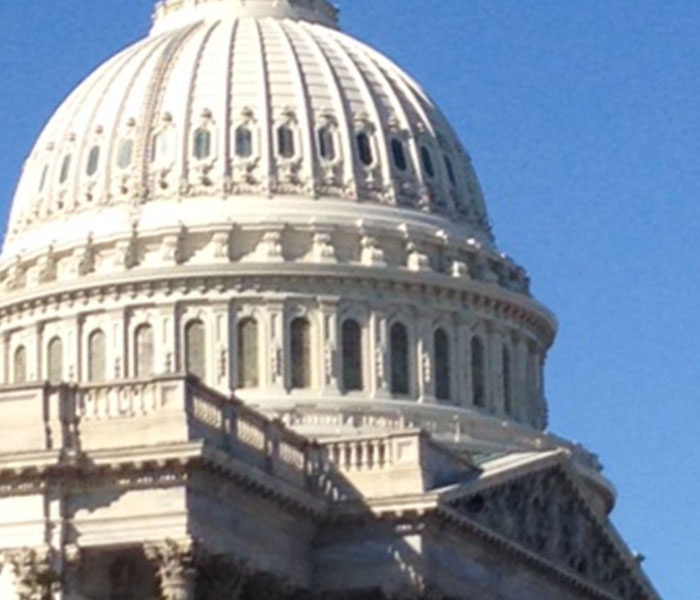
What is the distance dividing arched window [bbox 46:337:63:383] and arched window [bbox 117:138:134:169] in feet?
24.8

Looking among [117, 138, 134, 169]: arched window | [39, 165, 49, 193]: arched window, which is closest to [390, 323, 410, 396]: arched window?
[117, 138, 134, 169]: arched window

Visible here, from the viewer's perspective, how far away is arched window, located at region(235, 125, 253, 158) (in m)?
134

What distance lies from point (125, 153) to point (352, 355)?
12.6 metres

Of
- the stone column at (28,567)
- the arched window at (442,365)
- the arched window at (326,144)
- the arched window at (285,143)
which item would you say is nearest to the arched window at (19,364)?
the arched window at (285,143)

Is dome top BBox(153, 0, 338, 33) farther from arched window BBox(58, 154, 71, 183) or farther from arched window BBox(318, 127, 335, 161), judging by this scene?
arched window BBox(318, 127, 335, 161)

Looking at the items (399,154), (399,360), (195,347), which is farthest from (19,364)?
(399,154)

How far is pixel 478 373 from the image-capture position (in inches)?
5340

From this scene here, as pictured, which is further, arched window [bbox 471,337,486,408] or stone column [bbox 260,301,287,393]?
arched window [bbox 471,337,486,408]

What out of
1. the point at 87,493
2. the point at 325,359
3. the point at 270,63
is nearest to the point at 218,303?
the point at 325,359

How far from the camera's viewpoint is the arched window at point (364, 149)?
136125mm

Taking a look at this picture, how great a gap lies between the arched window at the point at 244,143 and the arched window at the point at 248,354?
7.90 meters

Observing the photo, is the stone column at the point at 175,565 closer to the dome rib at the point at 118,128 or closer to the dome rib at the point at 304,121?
the dome rib at the point at 304,121

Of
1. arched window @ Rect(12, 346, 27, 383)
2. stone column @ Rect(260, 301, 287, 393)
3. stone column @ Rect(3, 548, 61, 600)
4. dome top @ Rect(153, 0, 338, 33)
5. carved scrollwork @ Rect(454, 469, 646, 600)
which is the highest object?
dome top @ Rect(153, 0, 338, 33)

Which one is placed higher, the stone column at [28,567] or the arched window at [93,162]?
the arched window at [93,162]
